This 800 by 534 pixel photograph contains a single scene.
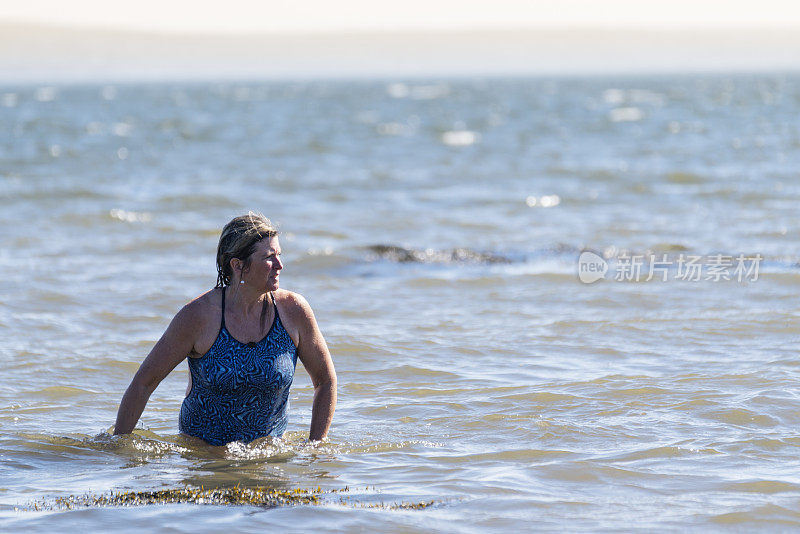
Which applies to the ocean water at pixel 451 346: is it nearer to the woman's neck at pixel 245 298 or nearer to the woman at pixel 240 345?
the woman at pixel 240 345

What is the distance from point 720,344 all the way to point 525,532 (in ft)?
15.2

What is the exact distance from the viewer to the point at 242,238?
5312mm

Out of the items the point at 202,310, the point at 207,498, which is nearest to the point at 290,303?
the point at 202,310

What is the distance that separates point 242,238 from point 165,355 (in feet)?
2.37

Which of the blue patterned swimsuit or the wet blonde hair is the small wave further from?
the wet blonde hair

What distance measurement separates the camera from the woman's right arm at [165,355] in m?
5.39

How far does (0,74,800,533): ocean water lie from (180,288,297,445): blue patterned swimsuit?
0.15 meters

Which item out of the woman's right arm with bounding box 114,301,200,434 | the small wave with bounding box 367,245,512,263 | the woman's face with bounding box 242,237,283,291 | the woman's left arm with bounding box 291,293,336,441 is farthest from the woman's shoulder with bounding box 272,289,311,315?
the small wave with bounding box 367,245,512,263

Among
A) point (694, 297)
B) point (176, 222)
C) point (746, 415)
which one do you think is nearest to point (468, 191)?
point (176, 222)

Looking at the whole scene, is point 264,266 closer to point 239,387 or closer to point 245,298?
point 245,298

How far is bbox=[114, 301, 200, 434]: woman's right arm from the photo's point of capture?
539 cm

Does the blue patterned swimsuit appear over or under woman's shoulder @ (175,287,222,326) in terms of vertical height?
under

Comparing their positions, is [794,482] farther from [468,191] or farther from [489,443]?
[468,191]

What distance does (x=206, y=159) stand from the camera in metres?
30.4
